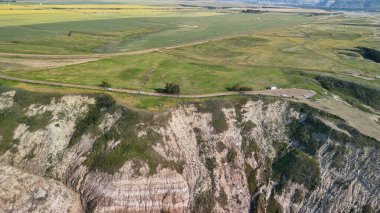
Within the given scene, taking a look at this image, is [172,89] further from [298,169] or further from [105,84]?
[298,169]

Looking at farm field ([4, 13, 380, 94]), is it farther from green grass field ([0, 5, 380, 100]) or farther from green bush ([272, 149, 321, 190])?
green bush ([272, 149, 321, 190])

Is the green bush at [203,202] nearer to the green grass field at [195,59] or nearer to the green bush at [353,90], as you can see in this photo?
the green grass field at [195,59]

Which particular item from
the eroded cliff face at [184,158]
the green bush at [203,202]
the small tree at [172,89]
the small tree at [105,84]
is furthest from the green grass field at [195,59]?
the green bush at [203,202]

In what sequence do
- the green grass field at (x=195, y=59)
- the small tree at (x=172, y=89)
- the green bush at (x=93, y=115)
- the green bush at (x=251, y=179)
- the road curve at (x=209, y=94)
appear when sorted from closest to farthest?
the green bush at (x=251, y=179) → the green bush at (x=93, y=115) → the road curve at (x=209, y=94) → the small tree at (x=172, y=89) → the green grass field at (x=195, y=59)

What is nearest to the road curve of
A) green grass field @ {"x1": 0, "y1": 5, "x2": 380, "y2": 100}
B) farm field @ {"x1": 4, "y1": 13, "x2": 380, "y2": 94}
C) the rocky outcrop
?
farm field @ {"x1": 4, "y1": 13, "x2": 380, "y2": 94}

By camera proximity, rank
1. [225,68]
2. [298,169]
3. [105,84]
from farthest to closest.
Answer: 1. [225,68]
2. [105,84]
3. [298,169]

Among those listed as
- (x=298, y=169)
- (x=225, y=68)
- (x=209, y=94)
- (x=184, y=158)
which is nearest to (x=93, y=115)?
(x=184, y=158)

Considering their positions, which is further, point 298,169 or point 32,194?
point 298,169

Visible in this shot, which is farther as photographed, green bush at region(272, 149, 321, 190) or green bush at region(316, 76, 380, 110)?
green bush at region(316, 76, 380, 110)

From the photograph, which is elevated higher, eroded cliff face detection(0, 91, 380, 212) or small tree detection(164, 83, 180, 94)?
small tree detection(164, 83, 180, 94)

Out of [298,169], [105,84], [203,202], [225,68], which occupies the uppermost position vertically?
[105,84]
